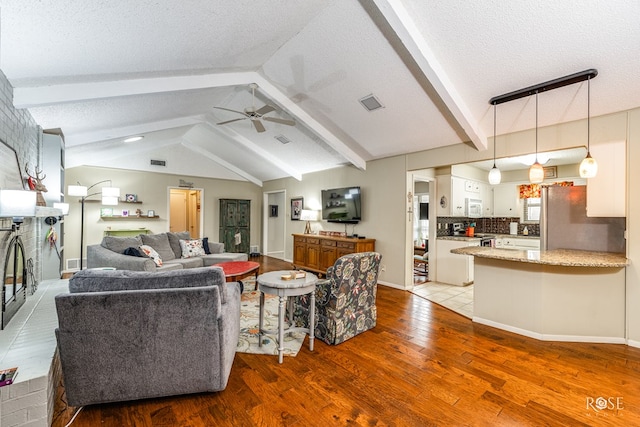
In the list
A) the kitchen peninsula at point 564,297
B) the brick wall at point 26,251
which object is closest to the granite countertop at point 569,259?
the kitchen peninsula at point 564,297

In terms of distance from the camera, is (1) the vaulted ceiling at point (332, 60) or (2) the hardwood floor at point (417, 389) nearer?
(2) the hardwood floor at point (417, 389)

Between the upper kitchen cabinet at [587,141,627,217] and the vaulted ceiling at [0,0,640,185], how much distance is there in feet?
1.35

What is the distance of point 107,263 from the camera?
4.14 m

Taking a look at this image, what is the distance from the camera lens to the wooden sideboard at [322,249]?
517cm

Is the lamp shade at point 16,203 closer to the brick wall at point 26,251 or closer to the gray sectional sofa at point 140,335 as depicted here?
the brick wall at point 26,251

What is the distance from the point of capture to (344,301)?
9.11 ft

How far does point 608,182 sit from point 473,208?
10.0ft

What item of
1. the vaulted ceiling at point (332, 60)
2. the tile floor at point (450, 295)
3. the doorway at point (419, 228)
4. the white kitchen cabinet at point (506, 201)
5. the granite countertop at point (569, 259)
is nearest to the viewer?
the vaulted ceiling at point (332, 60)

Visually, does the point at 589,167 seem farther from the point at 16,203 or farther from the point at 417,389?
the point at 16,203

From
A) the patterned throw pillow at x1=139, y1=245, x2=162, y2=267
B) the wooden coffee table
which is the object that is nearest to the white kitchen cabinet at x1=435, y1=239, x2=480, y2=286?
the wooden coffee table

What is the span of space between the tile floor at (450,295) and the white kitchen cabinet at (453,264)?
0.44 feet

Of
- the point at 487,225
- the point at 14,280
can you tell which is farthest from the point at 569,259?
the point at 14,280

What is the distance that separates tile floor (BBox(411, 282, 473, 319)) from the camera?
3.85 m

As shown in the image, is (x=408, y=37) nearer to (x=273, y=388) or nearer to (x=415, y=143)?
(x=415, y=143)
